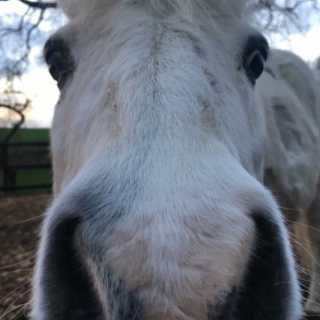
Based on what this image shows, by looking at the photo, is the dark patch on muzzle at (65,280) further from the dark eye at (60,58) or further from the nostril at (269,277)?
the dark eye at (60,58)

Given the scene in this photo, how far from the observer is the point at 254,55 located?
207cm

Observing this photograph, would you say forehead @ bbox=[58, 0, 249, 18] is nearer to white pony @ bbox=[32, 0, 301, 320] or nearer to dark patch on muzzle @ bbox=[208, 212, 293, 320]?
white pony @ bbox=[32, 0, 301, 320]

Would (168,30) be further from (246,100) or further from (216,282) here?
(216,282)

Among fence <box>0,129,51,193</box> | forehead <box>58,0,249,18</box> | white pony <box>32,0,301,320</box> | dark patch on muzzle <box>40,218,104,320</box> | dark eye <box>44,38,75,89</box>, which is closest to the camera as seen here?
white pony <box>32,0,301,320</box>

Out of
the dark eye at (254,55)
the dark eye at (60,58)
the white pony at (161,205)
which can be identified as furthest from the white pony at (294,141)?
the white pony at (161,205)

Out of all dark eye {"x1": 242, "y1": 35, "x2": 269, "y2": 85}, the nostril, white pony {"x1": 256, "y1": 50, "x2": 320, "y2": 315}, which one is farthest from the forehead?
white pony {"x1": 256, "y1": 50, "x2": 320, "y2": 315}

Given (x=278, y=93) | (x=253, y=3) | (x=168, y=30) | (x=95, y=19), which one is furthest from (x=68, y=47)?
(x=278, y=93)

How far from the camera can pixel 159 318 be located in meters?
1.08

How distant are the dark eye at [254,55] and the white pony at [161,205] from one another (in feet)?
0.78

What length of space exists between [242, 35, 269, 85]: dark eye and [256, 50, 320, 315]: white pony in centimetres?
161

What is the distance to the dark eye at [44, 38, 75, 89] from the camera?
6.68 feet

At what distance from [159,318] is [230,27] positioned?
51.6 inches

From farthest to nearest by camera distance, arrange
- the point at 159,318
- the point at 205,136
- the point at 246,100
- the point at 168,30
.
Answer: the point at 246,100 < the point at 168,30 < the point at 205,136 < the point at 159,318

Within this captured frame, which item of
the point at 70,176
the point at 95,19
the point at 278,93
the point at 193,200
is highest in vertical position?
the point at 95,19
